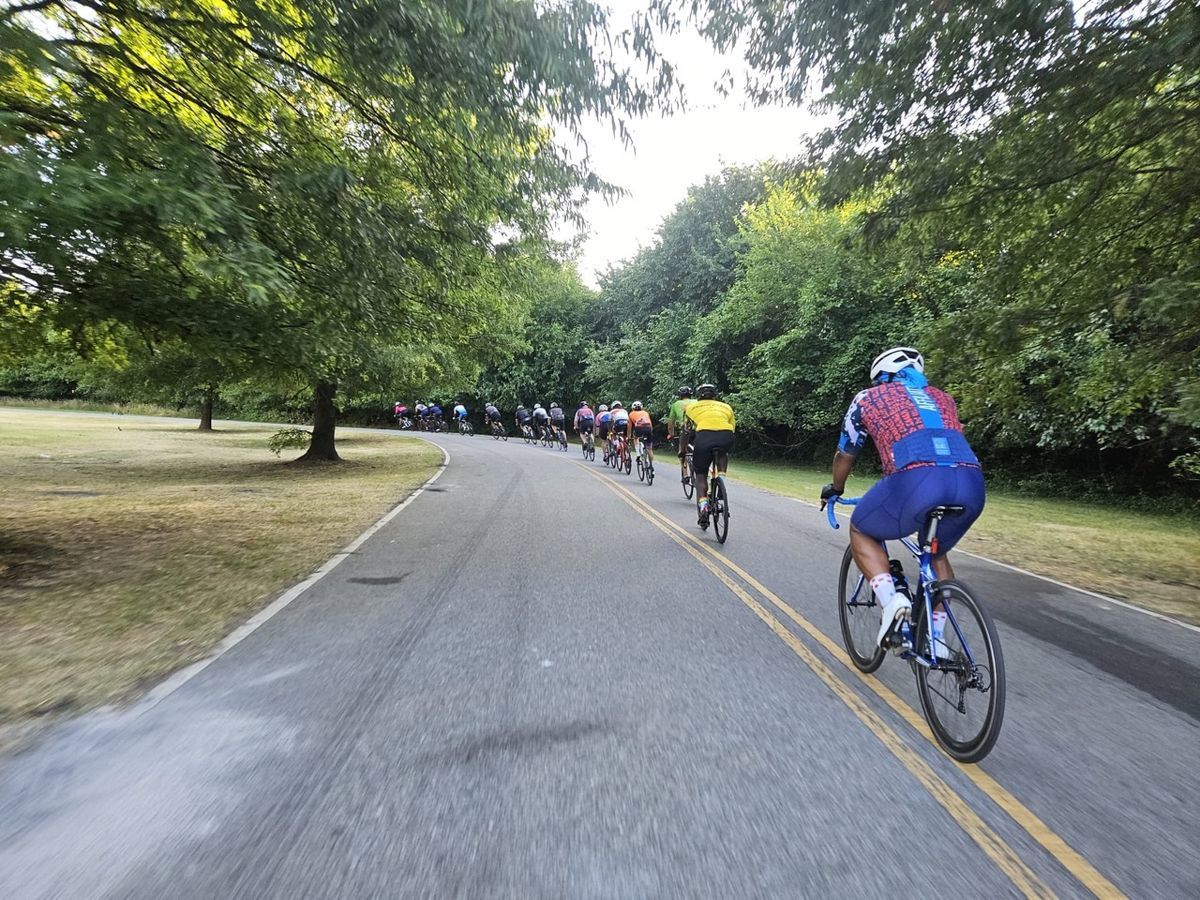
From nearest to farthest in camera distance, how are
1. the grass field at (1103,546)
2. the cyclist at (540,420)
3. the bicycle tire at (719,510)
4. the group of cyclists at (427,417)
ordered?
1. the grass field at (1103,546)
2. the bicycle tire at (719,510)
3. the cyclist at (540,420)
4. the group of cyclists at (427,417)

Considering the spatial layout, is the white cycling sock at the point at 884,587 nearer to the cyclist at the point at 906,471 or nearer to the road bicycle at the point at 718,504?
the cyclist at the point at 906,471

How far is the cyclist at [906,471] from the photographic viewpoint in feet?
11.9

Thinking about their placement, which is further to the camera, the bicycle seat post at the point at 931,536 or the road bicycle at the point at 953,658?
the bicycle seat post at the point at 931,536

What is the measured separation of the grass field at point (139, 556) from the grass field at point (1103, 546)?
8287 mm

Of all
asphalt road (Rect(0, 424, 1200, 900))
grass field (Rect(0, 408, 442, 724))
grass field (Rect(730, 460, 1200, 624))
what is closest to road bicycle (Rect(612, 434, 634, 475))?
grass field (Rect(730, 460, 1200, 624))

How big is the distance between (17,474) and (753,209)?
25315mm

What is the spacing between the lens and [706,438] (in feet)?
31.1

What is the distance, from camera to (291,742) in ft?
11.1

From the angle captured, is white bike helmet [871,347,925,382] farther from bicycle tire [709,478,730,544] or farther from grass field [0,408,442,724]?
bicycle tire [709,478,730,544]

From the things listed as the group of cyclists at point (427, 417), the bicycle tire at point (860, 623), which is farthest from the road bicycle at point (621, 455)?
the group of cyclists at point (427, 417)

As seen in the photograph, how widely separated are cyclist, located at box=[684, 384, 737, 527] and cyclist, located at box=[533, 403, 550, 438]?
22547 millimetres

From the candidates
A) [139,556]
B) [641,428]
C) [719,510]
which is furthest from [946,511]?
[641,428]

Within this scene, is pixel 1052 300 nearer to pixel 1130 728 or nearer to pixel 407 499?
pixel 1130 728

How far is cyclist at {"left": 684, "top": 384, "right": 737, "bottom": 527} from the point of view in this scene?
371 inches
